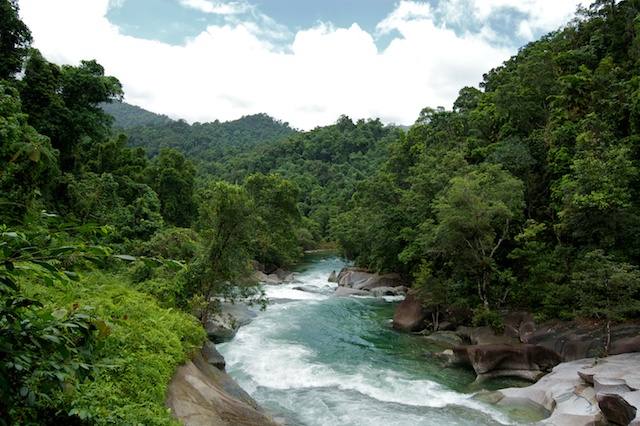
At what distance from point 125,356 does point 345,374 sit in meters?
10.1

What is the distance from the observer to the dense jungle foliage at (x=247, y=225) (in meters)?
3.20

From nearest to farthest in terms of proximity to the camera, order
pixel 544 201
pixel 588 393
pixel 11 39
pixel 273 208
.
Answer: pixel 588 393
pixel 273 208
pixel 11 39
pixel 544 201

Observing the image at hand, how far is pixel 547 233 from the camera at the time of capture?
69.7ft

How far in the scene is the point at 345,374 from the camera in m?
14.5

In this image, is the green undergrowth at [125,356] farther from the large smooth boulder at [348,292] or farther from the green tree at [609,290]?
the large smooth boulder at [348,292]

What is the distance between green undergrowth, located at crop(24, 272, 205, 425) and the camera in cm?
394

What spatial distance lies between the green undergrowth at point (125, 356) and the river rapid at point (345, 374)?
14.4 feet

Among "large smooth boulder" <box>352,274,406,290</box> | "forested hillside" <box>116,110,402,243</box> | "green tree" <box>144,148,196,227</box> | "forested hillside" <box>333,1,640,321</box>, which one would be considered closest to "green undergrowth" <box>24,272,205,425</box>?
"forested hillside" <box>333,1,640,321</box>

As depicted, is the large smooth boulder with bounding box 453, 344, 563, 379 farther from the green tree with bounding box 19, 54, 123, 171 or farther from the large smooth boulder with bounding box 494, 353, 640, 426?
the green tree with bounding box 19, 54, 123, 171

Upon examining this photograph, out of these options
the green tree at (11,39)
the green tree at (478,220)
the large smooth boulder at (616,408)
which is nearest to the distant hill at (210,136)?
the green tree at (11,39)

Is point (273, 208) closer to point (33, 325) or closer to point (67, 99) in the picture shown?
point (33, 325)

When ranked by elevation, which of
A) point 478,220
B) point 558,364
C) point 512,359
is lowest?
point 512,359

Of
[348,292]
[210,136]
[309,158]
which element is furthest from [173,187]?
[210,136]

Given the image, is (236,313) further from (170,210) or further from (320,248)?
(320,248)
